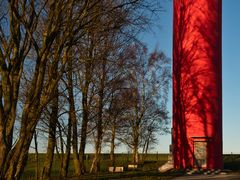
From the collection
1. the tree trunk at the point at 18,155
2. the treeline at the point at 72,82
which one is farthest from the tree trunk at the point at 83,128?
the tree trunk at the point at 18,155

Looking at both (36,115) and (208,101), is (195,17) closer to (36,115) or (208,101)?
(208,101)

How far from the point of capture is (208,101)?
2903cm

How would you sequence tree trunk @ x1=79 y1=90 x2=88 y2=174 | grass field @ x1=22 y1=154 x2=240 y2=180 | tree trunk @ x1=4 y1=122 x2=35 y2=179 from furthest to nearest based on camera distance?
tree trunk @ x1=79 y1=90 x2=88 y2=174
grass field @ x1=22 y1=154 x2=240 y2=180
tree trunk @ x1=4 y1=122 x2=35 y2=179

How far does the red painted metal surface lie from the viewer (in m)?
29.1

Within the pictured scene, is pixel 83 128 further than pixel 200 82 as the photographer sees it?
A: No

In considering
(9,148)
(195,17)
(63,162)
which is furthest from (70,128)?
(9,148)

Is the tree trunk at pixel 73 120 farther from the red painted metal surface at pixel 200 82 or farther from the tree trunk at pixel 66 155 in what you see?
the red painted metal surface at pixel 200 82

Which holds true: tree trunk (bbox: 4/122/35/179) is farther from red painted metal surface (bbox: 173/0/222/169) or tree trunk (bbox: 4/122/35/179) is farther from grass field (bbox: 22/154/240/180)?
red painted metal surface (bbox: 173/0/222/169)

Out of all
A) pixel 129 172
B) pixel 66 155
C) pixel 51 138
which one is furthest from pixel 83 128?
pixel 129 172

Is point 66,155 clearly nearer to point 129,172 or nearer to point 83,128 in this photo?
point 83,128

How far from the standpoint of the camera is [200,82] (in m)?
29.2

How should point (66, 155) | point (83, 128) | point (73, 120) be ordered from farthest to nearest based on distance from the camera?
point (66, 155)
point (83, 128)
point (73, 120)

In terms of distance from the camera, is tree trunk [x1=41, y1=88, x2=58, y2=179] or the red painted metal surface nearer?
tree trunk [x1=41, y1=88, x2=58, y2=179]

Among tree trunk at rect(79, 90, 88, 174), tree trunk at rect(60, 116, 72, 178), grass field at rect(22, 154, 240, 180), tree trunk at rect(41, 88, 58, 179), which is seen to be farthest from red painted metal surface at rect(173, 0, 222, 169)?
tree trunk at rect(41, 88, 58, 179)
